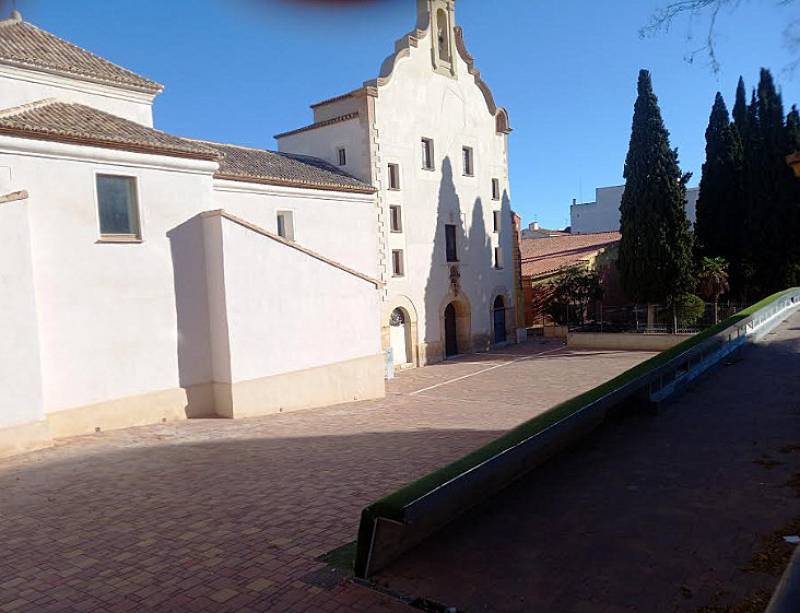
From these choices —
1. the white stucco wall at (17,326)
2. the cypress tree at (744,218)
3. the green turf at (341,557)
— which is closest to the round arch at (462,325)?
the cypress tree at (744,218)

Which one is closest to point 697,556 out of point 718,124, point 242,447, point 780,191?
point 242,447

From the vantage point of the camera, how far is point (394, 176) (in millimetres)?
26672

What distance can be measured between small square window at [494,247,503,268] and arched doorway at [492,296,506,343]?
1.75 metres

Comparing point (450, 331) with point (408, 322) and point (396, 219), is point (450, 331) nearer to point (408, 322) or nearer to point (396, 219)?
point (408, 322)

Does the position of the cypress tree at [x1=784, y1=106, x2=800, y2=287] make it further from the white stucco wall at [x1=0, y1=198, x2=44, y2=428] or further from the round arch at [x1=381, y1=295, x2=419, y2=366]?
the white stucco wall at [x1=0, y1=198, x2=44, y2=428]

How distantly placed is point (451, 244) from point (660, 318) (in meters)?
10.4

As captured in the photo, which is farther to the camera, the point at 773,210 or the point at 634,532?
the point at 773,210

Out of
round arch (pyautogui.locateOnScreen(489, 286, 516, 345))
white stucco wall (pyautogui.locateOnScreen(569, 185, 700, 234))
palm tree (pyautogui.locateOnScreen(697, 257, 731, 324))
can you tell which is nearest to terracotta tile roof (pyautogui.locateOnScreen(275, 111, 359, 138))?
round arch (pyautogui.locateOnScreen(489, 286, 516, 345))

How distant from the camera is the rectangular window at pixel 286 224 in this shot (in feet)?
68.1

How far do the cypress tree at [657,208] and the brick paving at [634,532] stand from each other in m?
22.0

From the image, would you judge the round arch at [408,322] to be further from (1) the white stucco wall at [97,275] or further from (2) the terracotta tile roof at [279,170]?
(1) the white stucco wall at [97,275]

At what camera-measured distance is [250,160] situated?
21328 mm

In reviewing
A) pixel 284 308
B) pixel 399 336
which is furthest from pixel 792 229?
pixel 284 308

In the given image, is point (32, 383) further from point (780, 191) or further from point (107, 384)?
point (780, 191)
